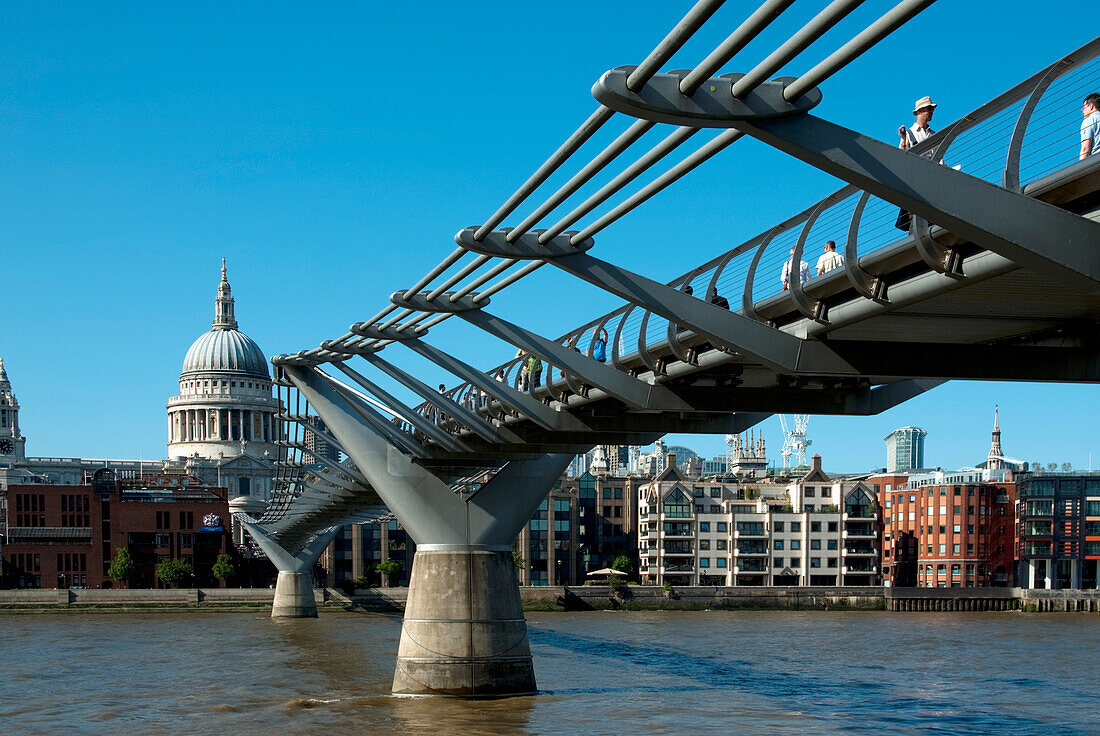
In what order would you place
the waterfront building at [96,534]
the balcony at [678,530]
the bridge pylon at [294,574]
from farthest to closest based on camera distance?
the balcony at [678,530] → the waterfront building at [96,534] → the bridge pylon at [294,574]

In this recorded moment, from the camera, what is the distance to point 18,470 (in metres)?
131

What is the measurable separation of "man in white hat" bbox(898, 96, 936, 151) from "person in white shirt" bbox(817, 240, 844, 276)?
1652 millimetres

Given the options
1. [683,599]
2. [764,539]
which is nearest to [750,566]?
[764,539]

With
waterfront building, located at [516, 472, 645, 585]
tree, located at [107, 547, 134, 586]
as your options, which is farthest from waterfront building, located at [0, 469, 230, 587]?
waterfront building, located at [516, 472, 645, 585]

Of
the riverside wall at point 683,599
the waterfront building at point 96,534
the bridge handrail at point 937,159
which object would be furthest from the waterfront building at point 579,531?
the bridge handrail at point 937,159

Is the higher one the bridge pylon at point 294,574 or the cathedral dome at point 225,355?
the cathedral dome at point 225,355

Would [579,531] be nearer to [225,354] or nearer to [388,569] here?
[388,569]

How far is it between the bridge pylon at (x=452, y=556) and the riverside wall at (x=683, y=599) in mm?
53846

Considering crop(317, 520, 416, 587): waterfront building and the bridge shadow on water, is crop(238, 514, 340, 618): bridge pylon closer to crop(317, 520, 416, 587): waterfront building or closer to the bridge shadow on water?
crop(317, 520, 416, 587): waterfront building

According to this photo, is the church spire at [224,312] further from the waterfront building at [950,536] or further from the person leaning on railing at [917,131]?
the person leaning on railing at [917,131]

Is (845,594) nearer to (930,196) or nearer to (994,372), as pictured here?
(994,372)

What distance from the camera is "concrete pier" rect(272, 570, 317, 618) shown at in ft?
266

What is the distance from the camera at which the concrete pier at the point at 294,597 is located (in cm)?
8094

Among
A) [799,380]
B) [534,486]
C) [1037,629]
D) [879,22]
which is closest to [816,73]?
[879,22]
